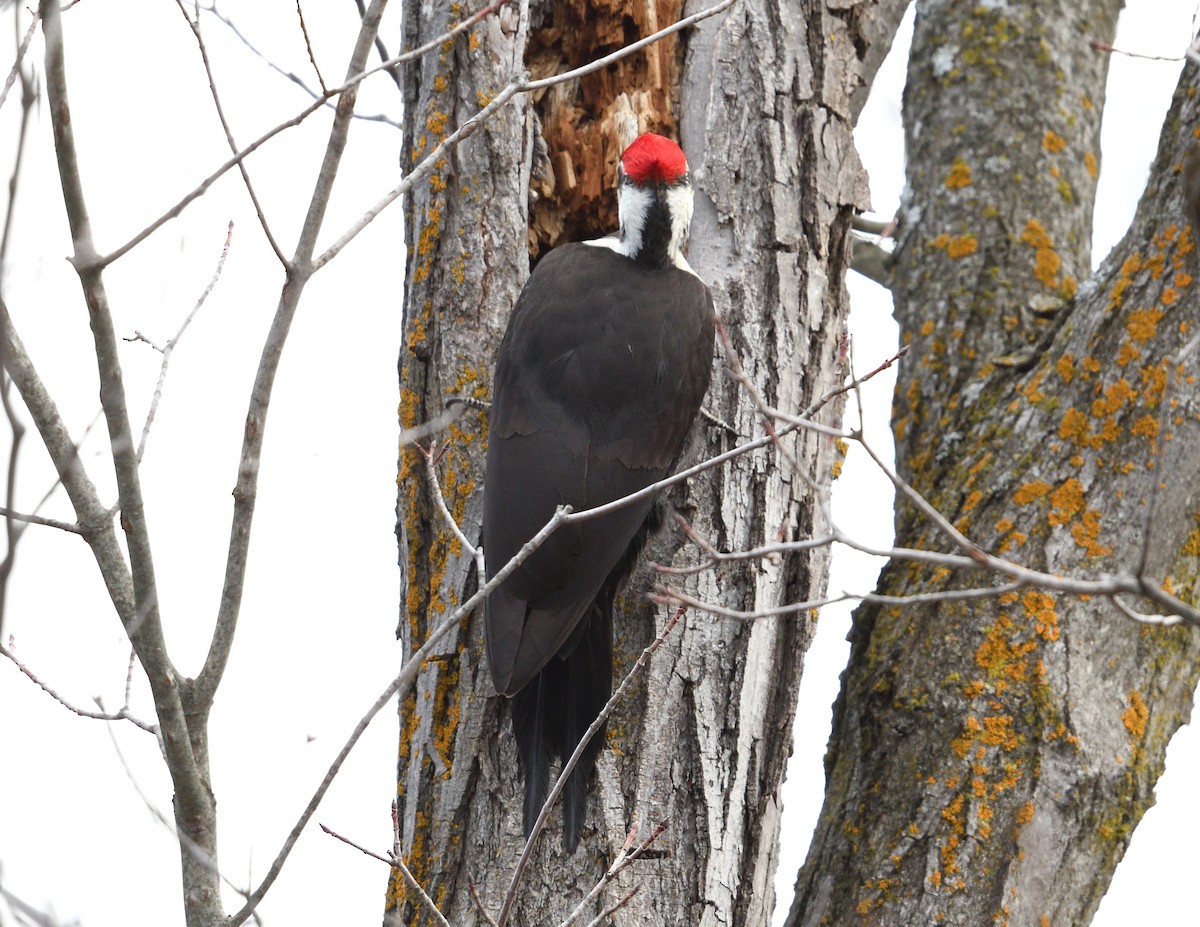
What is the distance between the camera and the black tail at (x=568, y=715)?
244 centimetres

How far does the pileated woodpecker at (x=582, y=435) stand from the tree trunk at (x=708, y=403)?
64mm

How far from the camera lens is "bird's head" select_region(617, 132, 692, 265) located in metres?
2.83

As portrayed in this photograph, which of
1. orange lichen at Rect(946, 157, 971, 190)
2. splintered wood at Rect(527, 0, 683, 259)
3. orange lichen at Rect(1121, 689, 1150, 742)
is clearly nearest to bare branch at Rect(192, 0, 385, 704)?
splintered wood at Rect(527, 0, 683, 259)

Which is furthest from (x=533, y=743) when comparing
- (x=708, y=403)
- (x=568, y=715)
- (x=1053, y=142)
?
(x=1053, y=142)

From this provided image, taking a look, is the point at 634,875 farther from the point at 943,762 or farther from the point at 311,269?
the point at 311,269

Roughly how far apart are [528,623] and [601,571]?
0.63ft

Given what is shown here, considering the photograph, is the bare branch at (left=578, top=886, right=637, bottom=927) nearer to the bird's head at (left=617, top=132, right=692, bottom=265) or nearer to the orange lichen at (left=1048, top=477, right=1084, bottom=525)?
the orange lichen at (left=1048, top=477, right=1084, bottom=525)

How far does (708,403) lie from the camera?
2.94 meters

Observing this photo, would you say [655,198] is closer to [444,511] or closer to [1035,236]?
[444,511]

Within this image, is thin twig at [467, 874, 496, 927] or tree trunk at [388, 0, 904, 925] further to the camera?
tree trunk at [388, 0, 904, 925]

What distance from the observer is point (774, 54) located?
292 centimetres

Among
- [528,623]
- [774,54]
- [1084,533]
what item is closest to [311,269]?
[528,623]

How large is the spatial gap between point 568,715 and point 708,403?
0.78 m

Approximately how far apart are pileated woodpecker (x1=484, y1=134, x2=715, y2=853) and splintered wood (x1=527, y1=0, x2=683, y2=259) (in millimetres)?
144
